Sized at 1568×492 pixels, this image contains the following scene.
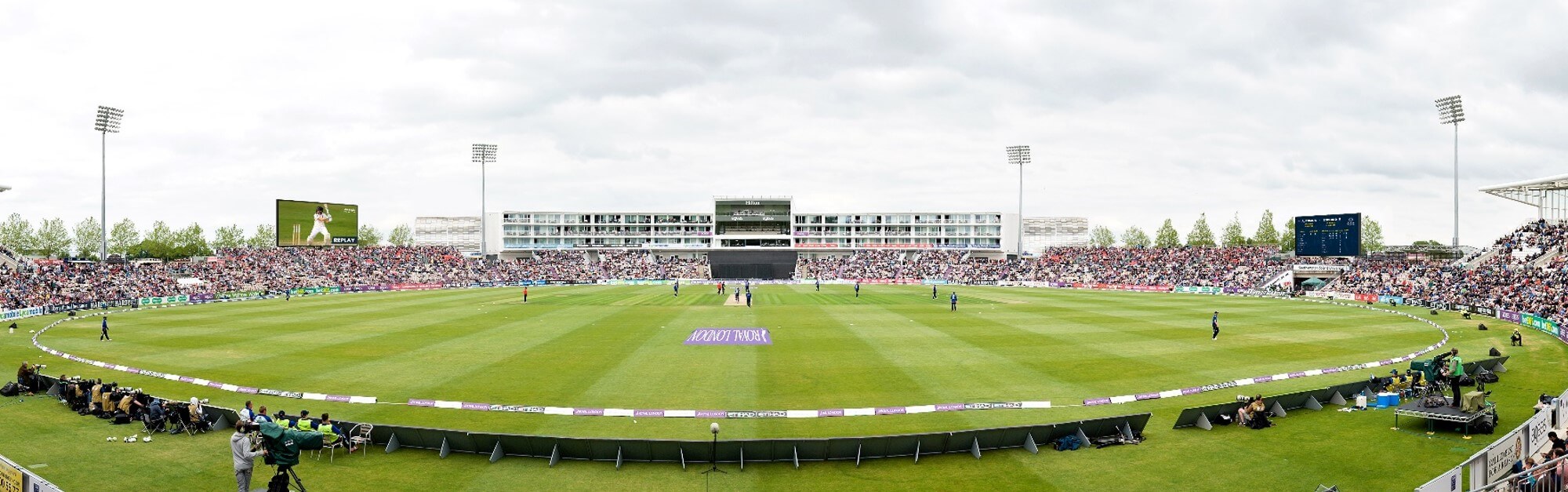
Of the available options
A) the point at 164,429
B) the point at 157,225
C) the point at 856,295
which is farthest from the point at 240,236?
the point at 164,429

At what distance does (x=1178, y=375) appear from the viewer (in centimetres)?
2697

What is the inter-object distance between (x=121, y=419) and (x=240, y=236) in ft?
560

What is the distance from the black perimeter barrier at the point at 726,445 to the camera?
16.7m

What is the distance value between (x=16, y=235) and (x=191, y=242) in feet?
83.1

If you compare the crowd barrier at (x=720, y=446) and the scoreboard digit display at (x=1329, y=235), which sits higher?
the scoreboard digit display at (x=1329, y=235)

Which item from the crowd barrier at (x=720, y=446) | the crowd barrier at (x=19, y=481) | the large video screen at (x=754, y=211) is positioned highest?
the large video screen at (x=754, y=211)

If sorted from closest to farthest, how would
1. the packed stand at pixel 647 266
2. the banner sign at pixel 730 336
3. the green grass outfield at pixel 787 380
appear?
the green grass outfield at pixel 787 380 < the banner sign at pixel 730 336 < the packed stand at pixel 647 266

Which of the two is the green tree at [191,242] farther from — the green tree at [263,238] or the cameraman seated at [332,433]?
the cameraman seated at [332,433]

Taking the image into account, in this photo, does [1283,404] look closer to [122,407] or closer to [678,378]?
[678,378]

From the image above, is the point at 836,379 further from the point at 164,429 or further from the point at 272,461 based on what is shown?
the point at 164,429

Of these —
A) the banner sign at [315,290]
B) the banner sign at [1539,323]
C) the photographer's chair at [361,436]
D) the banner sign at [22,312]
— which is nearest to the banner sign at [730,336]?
the photographer's chair at [361,436]

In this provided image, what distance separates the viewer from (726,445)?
16578 millimetres

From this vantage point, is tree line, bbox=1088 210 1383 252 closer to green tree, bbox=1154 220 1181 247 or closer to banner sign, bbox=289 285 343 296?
green tree, bbox=1154 220 1181 247

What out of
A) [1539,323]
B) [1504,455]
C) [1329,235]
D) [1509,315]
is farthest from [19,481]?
[1329,235]
